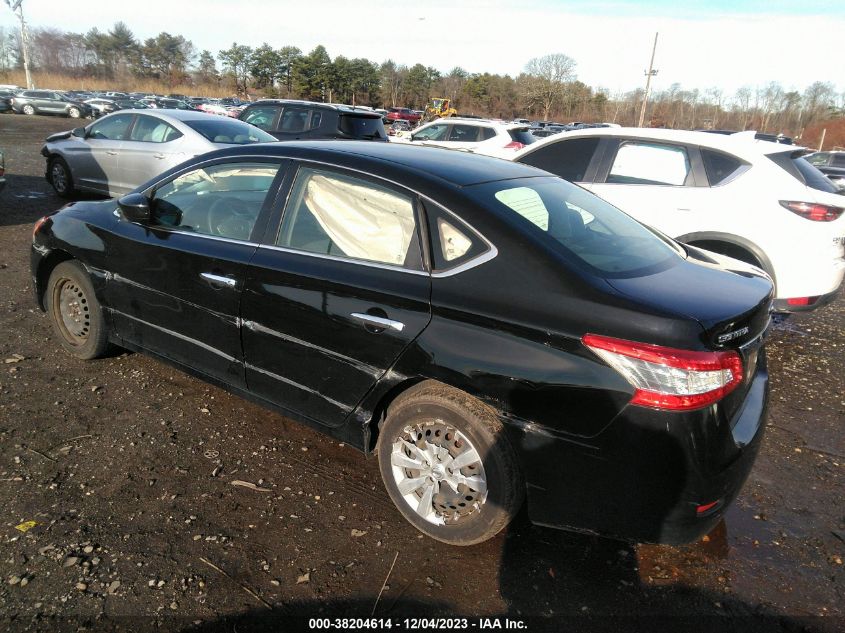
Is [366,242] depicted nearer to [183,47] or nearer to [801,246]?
[801,246]

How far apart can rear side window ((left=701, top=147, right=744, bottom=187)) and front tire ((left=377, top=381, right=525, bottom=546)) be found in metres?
4.29

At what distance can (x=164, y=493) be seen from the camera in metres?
3.01

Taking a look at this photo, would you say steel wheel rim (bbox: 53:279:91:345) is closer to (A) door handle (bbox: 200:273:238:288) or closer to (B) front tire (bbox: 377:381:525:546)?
(A) door handle (bbox: 200:273:238:288)

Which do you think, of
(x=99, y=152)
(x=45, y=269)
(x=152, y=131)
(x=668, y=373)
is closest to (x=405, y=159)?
(x=668, y=373)

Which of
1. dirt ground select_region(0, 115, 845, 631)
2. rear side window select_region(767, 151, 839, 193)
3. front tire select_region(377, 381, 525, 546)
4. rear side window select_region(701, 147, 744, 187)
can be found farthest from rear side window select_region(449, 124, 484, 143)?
front tire select_region(377, 381, 525, 546)

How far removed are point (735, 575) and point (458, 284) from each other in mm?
1787

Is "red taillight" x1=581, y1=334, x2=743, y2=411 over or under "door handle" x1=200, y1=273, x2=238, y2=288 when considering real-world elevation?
over

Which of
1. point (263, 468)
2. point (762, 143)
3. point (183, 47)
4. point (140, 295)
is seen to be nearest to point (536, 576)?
point (263, 468)

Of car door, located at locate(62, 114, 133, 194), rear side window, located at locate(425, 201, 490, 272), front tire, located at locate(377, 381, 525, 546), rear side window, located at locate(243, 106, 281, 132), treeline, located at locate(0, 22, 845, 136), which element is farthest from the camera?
treeline, located at locate(0, 22, 845, 136)

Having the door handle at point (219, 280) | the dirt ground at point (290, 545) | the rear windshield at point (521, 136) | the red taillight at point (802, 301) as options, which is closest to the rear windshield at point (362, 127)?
the rear windshield at point (521, 136)

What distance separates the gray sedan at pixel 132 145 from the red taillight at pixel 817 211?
21.4ft

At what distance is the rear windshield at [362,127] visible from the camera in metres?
12.0

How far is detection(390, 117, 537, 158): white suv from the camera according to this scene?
13438 millimetres

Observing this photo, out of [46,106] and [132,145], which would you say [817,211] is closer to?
[132,145]
